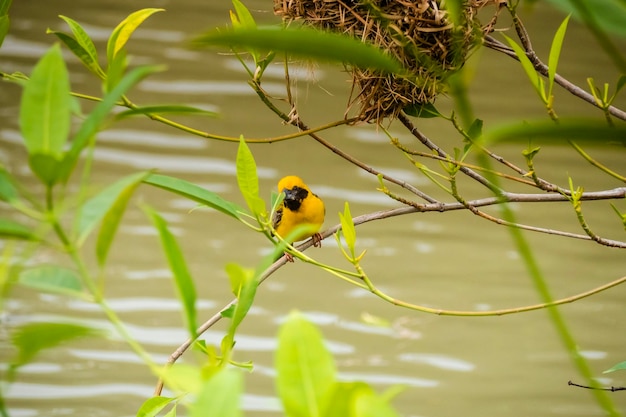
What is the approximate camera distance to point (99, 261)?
10.2 inches

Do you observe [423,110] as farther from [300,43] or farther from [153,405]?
[300,43]

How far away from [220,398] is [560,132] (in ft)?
0.37

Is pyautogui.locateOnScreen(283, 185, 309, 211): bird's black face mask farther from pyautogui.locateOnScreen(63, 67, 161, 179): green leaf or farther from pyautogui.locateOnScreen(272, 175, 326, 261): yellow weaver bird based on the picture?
pyautogui.locateOnScreen(63, 67, 161, 179): green leaf

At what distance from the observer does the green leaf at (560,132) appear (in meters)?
0.18

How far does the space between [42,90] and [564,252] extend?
115 inches

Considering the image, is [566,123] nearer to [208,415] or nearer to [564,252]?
[208,415]

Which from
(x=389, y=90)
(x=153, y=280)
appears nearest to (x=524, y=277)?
(x=153, y=280)

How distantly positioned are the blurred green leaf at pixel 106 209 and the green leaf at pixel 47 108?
0.9 inches

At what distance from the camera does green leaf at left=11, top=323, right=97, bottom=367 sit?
0.73 ft

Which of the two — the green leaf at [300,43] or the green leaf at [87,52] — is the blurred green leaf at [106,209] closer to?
the green leaf at [300,43]

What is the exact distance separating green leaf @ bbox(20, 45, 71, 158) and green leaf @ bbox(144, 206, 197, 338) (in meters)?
0.04

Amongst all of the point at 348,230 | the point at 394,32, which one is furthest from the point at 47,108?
the point at 394,32

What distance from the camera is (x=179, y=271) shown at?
10.1 inches

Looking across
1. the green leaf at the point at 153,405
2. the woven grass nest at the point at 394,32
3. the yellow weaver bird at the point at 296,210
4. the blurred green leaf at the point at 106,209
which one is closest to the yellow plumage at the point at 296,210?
the yellow weaver bird at the point at 296,210
